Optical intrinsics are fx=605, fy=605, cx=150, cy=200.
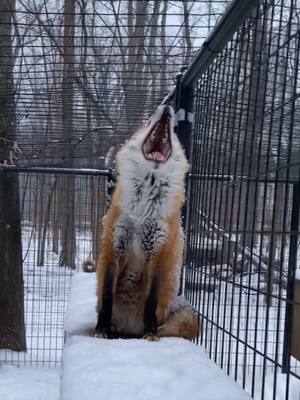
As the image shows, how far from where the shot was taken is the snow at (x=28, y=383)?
7214mm

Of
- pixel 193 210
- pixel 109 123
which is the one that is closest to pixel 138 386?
pixel 193 210

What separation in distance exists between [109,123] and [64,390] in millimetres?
4767

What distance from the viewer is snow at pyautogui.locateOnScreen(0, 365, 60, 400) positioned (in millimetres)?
7214

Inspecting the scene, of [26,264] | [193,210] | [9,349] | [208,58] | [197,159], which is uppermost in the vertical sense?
[208,58]

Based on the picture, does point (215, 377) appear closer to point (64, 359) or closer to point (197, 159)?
point (64, 359)

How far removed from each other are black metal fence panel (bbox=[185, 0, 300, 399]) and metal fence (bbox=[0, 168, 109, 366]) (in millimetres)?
5034

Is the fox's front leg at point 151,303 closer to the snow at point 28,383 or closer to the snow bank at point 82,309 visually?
the snow bank at point 82,309

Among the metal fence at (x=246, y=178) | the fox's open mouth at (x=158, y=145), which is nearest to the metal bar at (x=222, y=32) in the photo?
the metal fence at (x=246, y=178)

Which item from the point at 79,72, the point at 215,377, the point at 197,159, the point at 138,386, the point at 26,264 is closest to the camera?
the point at 138,386

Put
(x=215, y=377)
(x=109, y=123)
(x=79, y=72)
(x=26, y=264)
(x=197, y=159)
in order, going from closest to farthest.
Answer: (x=215, y=377) → (x=197, y=159) → (x=79, y=72) → (x=109, y=123) → (x=26, y=264)

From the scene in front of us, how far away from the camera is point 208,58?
3.77 meters

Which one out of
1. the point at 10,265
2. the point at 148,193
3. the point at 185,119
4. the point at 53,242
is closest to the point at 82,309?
the point at 148,193

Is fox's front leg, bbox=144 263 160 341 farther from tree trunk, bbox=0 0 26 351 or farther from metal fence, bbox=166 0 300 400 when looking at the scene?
tree trunk, bbox=0 0 26 351

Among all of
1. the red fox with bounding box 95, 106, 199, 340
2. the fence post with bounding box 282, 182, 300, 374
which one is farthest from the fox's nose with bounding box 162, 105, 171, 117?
the fence post with bounding box 282, 182, 300, 374
